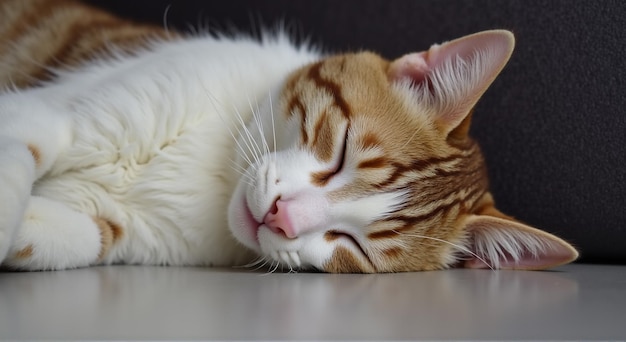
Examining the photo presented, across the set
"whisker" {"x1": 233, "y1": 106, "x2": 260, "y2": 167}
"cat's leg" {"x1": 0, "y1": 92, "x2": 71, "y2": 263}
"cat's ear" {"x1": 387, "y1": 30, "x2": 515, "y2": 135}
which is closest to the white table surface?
"cat's leg" {"x1": 0, "y1": 92, "x2": 71, "y2": 263}

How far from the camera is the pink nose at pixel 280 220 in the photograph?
1808 mm

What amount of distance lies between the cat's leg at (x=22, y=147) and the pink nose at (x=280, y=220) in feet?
2.01

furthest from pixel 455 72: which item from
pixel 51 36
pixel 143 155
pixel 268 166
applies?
pixel 51 36

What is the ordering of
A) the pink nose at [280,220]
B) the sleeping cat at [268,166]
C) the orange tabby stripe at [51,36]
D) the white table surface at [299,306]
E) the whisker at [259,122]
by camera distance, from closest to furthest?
the white table surface at [299,306]
the pink nose at [280,220]
the sleeping cat at [268,166]
the whisker at [259,122]
the orange tabby stripe at [51,36]

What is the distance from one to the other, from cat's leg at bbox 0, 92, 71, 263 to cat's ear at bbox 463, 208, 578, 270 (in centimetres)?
127

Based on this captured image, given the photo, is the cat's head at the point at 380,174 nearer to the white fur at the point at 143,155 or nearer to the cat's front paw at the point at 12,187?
the white fur at the point at 143,155

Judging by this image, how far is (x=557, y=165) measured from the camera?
2.74 metres

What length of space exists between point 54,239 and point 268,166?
2.03 ft

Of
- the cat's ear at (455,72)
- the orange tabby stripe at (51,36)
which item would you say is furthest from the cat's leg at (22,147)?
the cat's ear at (455,72)

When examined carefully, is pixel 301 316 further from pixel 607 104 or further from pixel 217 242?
pixel 607 104

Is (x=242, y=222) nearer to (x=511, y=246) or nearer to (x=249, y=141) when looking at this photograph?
(x=249, y=141)

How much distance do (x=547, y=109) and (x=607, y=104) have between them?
0.24 m

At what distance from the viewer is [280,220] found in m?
1.82

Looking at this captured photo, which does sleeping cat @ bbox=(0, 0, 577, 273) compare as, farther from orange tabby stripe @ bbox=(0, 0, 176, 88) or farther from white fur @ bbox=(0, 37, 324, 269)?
orange tabby stripe @ bbox=(0, 0, 176, 88)
